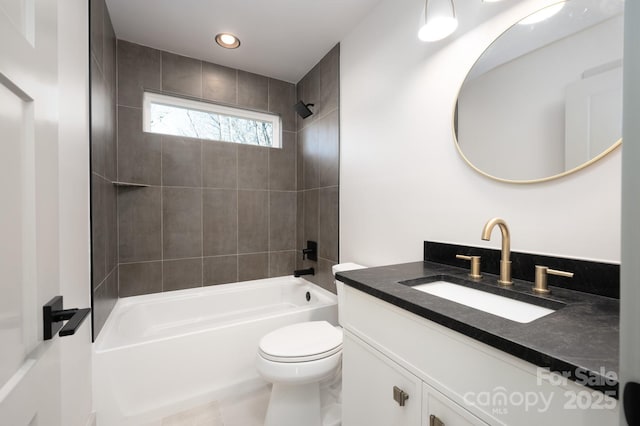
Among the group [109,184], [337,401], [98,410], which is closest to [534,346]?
[337,401]

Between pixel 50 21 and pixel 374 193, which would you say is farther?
pixel 374 193

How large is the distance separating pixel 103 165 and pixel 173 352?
4.13ft

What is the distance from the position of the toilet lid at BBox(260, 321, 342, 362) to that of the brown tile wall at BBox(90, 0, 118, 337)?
1.02 m

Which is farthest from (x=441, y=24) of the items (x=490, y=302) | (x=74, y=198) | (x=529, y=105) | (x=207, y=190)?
(x=207, y=190)

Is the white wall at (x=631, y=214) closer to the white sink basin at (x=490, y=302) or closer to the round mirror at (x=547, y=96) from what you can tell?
the white sink basin at (x=490, y=302)

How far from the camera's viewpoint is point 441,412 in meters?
0.71

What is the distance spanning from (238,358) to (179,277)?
1.01 meters

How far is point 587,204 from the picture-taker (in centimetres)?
88

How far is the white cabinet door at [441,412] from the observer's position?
2.12 feet

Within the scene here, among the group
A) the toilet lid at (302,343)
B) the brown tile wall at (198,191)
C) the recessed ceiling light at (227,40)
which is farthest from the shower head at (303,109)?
the toilet lid at (302,343)

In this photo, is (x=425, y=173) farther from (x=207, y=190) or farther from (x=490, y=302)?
(x=207, y=190)

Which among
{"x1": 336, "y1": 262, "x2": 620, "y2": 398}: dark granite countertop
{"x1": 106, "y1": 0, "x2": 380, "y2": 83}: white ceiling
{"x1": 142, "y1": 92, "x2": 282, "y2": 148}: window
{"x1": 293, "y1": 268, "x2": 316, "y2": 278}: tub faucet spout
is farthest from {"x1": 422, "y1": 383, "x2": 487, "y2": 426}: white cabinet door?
{"x1": 142, "y1": 92, "x2": 282, "y2": 148}: window

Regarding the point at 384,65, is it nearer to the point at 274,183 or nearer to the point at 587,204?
the point at 587,204

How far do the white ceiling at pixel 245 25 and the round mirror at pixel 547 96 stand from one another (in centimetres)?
108
